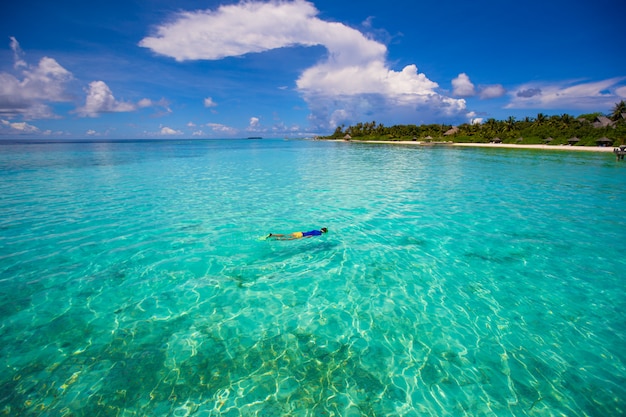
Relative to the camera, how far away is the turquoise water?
4.94 meters

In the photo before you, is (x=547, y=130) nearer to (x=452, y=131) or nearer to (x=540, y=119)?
(x=540, y=119)

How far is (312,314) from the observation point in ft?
23.4

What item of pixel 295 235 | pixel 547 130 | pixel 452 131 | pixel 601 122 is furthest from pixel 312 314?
pixel 452 131

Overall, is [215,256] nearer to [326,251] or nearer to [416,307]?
[326,251]

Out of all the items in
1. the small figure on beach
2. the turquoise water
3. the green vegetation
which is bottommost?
the turquoise water

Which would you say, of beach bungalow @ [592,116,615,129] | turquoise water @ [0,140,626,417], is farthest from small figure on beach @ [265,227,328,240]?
beach bungalow @ [592,116,615,129]

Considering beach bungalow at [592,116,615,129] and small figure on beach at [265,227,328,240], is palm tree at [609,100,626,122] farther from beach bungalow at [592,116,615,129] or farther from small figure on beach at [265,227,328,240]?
small figure on beach at [265,227,328,240]

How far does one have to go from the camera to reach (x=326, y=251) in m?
10.7

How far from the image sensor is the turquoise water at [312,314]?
4938 millimetres

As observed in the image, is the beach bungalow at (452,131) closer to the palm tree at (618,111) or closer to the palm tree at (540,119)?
the palm tree at (540,119)

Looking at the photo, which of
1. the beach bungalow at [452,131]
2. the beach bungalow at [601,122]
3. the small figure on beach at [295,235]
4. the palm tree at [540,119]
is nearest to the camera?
the small figure on beach at [295,235]

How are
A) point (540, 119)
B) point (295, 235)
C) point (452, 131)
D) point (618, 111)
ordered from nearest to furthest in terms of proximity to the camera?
point (295, 235) → point (618, 111) → point (540, 119) → point (452, 131)

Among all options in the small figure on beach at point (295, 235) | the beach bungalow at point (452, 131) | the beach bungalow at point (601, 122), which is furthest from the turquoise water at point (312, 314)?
the beach bungalow at point (452, 131)

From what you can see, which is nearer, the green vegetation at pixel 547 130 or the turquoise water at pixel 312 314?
the turquoise water at pixel 312 314
